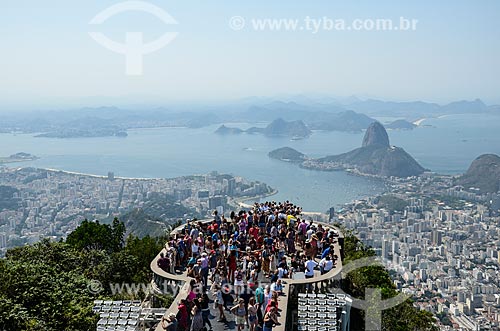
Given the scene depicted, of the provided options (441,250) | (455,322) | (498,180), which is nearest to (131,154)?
(498,180)

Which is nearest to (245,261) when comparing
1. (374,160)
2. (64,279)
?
(64,279)

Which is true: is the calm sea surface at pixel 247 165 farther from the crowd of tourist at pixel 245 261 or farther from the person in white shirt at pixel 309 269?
the person in white shirt at pixel 309 269

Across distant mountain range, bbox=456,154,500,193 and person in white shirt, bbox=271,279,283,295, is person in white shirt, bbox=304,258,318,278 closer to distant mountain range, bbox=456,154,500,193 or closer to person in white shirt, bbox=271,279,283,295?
person in white shirt, bbox=271,279,283,295

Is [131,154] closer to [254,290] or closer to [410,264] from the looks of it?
[410,264]

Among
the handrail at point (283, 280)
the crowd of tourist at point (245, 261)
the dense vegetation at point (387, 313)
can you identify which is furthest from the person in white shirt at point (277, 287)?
the dense vegetation at point (387, 313)

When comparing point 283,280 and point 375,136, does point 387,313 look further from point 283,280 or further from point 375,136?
point 375,136

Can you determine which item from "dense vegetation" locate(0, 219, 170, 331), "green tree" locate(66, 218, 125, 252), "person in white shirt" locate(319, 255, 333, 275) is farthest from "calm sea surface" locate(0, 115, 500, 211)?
"person in white shirt" locate(319, 255, 333, 275)
